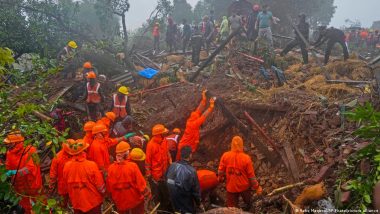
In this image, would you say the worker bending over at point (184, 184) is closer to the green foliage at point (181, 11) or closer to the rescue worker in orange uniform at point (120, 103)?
the rescue worker in orange uniform at point (120, 103)

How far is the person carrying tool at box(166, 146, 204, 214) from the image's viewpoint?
5762 millimetres

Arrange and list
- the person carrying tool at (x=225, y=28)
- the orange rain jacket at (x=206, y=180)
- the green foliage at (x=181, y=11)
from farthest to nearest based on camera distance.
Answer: the green foliage at (x=181, y=11)
the person carrying tool at (x=225, y=28)
the orange rain jacket at (x=206, y=180)

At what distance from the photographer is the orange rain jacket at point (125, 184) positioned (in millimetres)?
5527

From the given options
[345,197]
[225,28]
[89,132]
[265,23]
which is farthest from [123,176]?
[225,28]

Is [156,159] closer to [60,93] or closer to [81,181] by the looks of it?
[81,181]

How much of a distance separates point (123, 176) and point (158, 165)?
1.34 metres

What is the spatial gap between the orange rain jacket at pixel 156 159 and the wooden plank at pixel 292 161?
2.73 m

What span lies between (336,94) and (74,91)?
7.97 meters

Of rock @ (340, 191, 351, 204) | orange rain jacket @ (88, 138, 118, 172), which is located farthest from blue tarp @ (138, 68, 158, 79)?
rock @ (340, 191, 351, 204)

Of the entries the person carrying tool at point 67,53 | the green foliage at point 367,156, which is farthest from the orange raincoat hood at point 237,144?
the person carrying tool at point 67,53

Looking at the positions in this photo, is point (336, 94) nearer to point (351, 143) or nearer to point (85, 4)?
point (351, 143)

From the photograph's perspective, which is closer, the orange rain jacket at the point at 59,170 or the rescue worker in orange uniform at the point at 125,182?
the rescue worker in orange uniform at the point at 125,182

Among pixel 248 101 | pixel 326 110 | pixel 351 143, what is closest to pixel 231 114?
pixel 248 101

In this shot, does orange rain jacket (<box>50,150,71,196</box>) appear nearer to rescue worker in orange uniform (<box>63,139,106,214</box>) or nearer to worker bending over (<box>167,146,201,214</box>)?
rescue worker in orange uniform (<box>63,139,106,214</box>)
